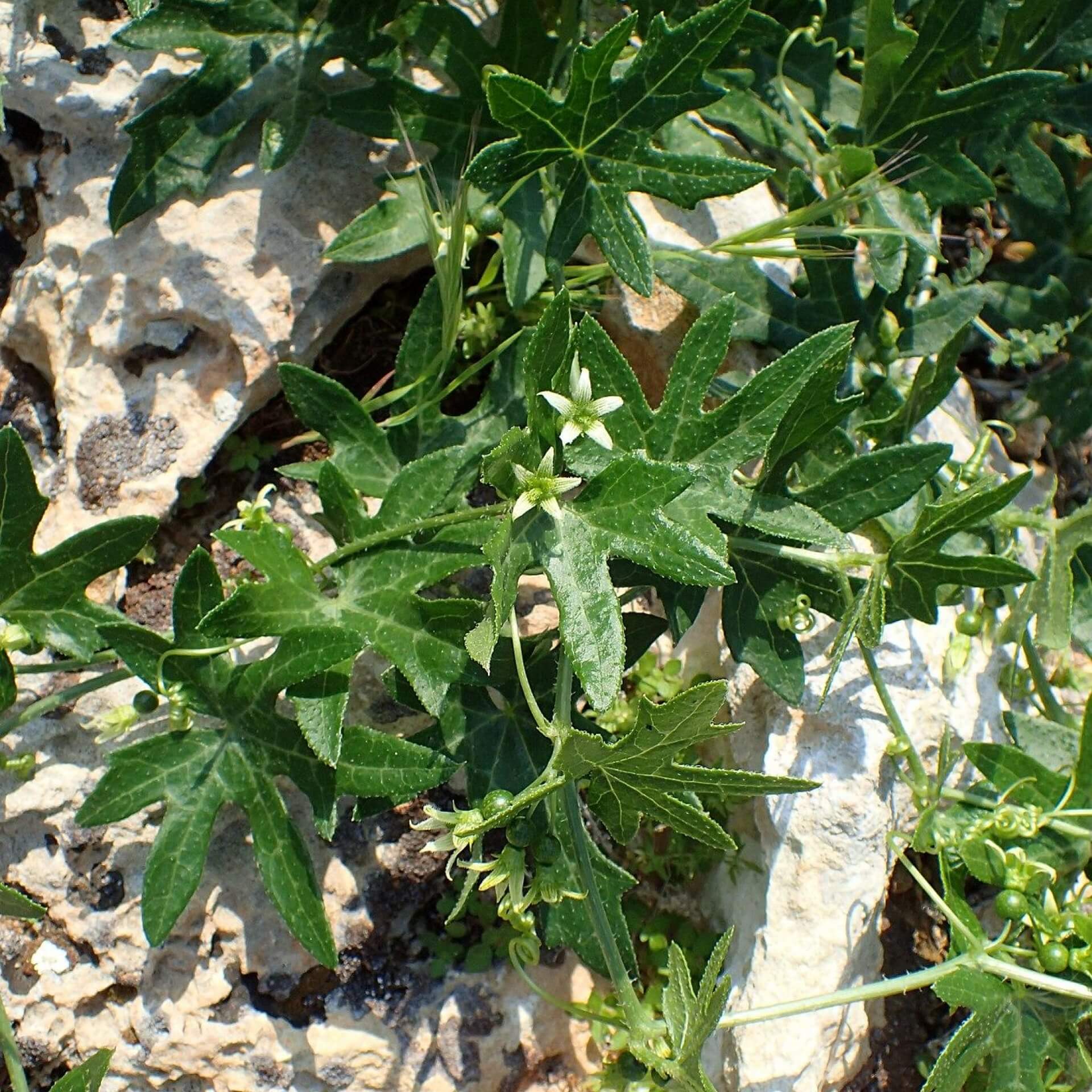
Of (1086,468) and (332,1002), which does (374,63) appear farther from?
(1086,468)

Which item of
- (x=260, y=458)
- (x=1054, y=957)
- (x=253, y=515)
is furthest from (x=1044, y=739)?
(x=260, y=458)

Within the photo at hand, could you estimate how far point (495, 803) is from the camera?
2.19 metres

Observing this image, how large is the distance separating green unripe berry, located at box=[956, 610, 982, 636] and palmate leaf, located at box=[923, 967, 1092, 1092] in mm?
852

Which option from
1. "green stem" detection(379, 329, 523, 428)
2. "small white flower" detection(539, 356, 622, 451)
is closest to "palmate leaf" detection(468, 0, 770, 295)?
"green stem" detection(379, 329, 523, 428)

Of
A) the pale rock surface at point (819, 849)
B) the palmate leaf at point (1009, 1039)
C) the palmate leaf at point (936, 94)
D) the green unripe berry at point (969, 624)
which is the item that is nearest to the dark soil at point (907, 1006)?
the pale rock surface at point (819, 849)

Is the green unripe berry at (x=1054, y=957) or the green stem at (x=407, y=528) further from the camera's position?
the green unripe berry at (x=1054, y=957)

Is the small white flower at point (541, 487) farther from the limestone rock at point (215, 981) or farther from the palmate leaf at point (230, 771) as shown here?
the limestone rock at point (215, 981)

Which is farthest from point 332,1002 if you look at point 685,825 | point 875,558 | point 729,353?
point 729,353

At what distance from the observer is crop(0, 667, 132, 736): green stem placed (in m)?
2.57

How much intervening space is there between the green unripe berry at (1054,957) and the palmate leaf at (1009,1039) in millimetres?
99

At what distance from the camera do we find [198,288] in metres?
2.90

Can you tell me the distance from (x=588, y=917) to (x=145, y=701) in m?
1.17

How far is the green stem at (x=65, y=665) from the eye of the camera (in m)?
2.56

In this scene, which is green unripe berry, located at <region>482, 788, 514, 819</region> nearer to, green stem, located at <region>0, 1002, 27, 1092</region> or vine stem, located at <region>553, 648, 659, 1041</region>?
vine stem, located at <region>553, 648, 659, 1041</region>
